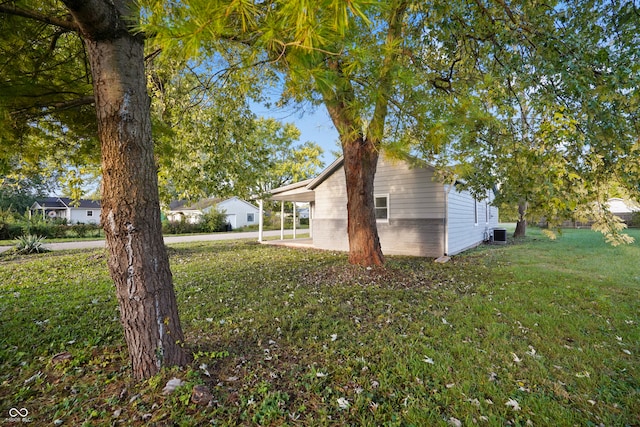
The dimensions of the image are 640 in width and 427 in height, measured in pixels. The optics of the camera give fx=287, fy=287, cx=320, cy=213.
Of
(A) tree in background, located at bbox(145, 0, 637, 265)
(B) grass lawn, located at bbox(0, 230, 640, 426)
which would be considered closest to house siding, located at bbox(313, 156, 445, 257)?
(B) grass lawn, located at bbox(0, 230, 640, 426)

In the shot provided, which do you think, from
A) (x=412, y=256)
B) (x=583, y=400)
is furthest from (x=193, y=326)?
(x=412, y=256)

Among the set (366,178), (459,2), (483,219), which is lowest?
(483,219)

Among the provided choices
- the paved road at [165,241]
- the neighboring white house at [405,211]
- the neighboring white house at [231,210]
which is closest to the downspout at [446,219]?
the neighboring white house at [405,211]

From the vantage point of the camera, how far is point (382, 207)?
1112cm

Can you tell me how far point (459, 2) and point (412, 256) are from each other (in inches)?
309

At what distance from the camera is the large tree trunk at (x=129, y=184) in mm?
2305

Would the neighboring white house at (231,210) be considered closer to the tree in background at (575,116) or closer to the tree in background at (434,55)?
the tree in background at (434,55)

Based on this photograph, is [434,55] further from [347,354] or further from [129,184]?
[129,184]

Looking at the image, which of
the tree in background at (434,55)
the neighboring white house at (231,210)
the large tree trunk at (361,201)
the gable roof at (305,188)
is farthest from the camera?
the neighboring white house at (231,210)

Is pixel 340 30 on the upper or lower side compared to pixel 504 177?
upper

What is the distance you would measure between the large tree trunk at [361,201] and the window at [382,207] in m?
3.95

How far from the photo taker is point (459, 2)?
3754 millimetres

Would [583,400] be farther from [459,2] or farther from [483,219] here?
[483,219]

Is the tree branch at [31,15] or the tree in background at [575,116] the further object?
the tree branch at [31,15]
